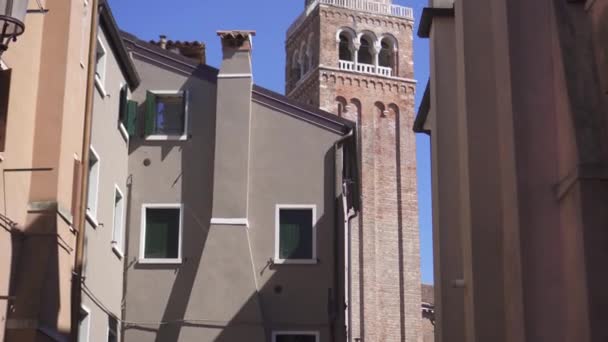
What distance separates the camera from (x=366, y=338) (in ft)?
196

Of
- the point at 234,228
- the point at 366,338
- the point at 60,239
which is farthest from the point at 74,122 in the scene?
the point at 366,338

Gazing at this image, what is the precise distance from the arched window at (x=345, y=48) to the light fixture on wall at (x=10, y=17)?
61507mm

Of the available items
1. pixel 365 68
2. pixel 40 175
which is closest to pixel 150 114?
pixel 40 175

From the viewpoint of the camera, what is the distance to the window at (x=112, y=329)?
21219 mm

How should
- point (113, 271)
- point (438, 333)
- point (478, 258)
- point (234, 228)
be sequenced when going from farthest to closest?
point (234, 228)
point (113, 271)
point (438, 333)
point (478, 258)

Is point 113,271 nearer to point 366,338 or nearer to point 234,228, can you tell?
point 234,228

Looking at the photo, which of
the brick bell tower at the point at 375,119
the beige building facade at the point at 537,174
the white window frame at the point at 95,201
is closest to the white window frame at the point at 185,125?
the white window frame at the point at 95,201

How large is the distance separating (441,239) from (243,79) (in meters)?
7.36

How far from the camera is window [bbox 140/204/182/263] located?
2294 centimetres

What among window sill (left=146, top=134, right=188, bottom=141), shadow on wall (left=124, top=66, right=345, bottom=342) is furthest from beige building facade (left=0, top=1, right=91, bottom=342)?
window sill (left=146, top=134, right=188, bottom=141)

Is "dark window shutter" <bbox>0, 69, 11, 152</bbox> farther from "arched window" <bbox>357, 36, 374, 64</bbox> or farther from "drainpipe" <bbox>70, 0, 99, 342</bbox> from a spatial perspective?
"arched window" <bbox>357, 36, 374, 64</bbox>

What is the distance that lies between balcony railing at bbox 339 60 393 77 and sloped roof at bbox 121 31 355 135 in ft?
148

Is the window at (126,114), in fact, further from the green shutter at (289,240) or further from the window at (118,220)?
the green shutter at (289,240)

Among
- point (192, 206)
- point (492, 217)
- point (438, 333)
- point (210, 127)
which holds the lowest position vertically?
point (438, 333)
